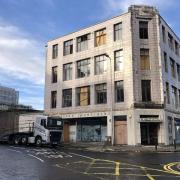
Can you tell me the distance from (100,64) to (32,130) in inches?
528

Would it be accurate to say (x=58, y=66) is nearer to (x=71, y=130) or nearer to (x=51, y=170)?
(x=71, y=130)

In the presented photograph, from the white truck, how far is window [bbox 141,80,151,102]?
1091 centimetres

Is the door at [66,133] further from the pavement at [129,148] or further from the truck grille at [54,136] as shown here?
the truck grille at [54,136]

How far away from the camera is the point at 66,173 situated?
1329cm

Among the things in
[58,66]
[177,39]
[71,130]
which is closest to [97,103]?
[71,130]

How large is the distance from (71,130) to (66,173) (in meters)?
30.0

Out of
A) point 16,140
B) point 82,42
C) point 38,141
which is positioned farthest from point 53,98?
point 38,141

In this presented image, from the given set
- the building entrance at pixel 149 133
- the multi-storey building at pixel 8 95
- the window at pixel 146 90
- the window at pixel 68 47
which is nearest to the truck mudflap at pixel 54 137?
the building entrance at pixel 149 133

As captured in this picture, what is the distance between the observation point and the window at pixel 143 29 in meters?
38.9

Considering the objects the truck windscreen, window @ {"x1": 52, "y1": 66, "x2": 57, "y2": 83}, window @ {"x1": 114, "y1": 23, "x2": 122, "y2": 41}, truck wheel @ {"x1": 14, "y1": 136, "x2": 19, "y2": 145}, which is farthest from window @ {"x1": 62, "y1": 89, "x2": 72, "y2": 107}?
window @ {"x1": 114, "y1": 23, "x2": 122, "y2": 41}

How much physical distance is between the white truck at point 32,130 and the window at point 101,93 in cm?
783

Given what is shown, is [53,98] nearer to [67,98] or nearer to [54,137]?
[67,98]

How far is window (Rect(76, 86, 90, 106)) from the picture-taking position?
41.8 meters

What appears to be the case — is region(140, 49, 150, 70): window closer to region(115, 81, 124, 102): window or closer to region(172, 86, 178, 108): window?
region(115, 81, 124, 102): window
